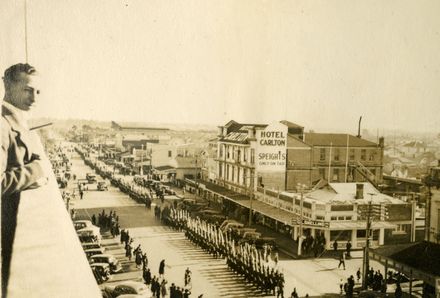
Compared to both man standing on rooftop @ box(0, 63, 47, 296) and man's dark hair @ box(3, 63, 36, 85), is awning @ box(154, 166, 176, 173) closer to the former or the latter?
man standing on rooftop @ box(0, 63, 47, 296)

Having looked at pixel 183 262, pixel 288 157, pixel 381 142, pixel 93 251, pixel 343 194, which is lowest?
pixel 183 262

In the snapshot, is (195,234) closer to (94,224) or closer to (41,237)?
(94,224)

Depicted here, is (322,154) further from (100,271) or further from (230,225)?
(100,271)

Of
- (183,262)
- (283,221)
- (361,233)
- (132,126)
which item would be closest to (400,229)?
(361,233)

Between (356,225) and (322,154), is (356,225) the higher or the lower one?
the lower one

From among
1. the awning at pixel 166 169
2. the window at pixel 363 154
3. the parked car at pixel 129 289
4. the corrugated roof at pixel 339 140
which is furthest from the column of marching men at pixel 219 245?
the window at pixel 363 154

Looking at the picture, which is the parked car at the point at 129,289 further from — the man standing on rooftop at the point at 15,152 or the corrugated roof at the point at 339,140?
the corrugated roof at the point at 339,140

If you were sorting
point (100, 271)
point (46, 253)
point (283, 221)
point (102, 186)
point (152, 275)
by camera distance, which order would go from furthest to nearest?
1. point (283, 221)
2. point (102, 186)
3. point (152, 275)
4. point (100, 271)
5. point (46, 253)
